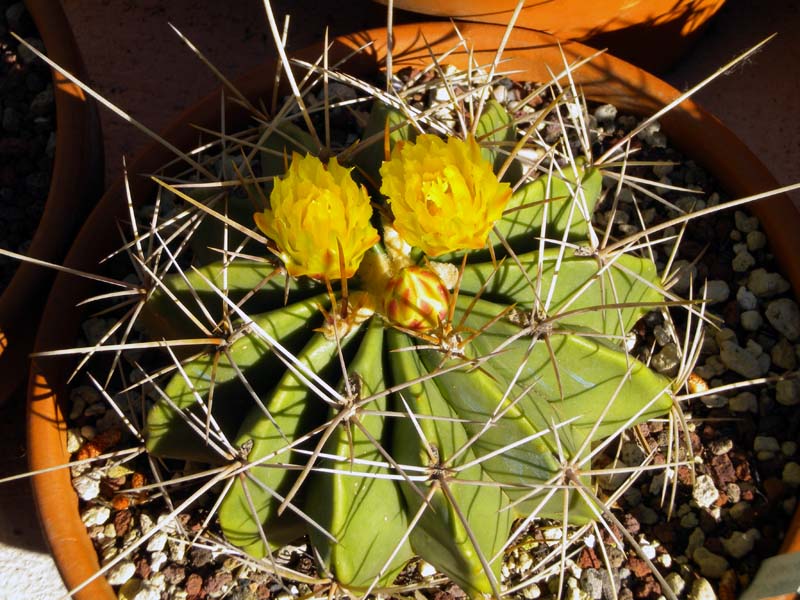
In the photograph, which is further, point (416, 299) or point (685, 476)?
point (685, 476)

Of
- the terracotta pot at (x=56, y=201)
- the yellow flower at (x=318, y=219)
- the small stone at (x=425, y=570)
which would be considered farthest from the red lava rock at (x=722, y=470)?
the terracotta pot at (x=56, y=201)

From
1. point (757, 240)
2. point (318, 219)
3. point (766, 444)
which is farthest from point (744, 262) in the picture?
point (318, 219)

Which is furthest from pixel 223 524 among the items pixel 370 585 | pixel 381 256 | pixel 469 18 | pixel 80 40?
pixel 80 40

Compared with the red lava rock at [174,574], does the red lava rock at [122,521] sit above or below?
above

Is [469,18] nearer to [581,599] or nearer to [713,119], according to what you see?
[713,119]

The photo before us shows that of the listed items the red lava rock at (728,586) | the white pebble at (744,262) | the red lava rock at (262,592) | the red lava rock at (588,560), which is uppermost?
the white pebble at (744,262)

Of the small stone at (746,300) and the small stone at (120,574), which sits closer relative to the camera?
the small stone at (120,574)

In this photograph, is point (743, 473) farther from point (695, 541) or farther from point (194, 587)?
point (194, 587)

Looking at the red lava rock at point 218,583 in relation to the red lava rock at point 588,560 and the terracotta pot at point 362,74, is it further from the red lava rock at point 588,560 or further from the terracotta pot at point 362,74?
the red lava rock at point 588,560
